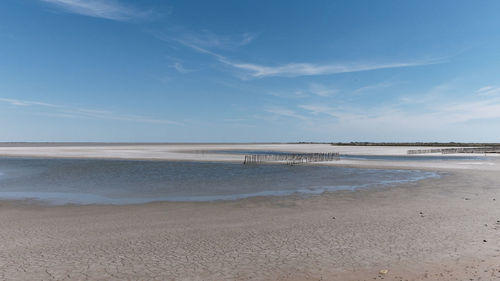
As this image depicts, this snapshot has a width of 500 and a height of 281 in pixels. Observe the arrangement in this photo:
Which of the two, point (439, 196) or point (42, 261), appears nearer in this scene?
point (42, 261)

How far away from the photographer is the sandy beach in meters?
7.84

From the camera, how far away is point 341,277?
7539mm

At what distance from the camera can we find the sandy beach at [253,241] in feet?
25.7

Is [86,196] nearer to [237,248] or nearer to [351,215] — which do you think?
[237,248]

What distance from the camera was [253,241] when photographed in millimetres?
10328

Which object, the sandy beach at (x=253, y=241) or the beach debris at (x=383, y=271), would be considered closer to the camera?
the beach debris at (x=383, y=271)

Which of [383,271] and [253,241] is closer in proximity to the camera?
[383,271]

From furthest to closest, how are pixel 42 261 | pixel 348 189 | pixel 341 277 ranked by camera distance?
pixel 348 189
pixel 42 261
pixel 341 277

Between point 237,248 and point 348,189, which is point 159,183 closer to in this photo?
point 348,189

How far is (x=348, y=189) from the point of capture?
22719 mm

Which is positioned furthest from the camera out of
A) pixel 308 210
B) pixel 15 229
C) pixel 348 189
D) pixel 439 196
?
pixel 348 189

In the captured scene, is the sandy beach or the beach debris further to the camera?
the sandy beach

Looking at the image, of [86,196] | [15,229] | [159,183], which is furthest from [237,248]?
[159,183]

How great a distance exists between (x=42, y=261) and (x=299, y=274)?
678 cm
